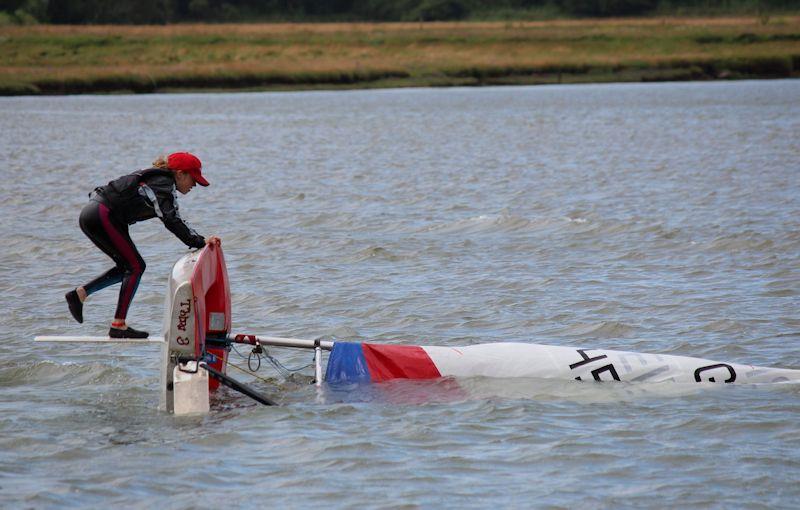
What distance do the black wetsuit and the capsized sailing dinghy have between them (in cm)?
43

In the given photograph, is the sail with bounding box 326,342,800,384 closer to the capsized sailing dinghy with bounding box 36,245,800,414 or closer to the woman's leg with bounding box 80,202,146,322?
the capsized sailing dinghy with bounding box 36,245,800,414

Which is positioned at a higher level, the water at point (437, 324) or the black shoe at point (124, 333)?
the black shoe at point (124, 333)

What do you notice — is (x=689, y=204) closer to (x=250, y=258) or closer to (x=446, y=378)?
(x=250, y=258)

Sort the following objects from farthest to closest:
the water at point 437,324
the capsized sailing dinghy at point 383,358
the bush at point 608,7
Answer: the bush at point 608,7, the capsized sailing dinghy at point 383,358, the water at point 437,324

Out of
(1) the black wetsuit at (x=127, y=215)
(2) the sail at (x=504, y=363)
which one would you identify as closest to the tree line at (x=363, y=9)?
(1) the black wetsuit at (x=127, y=215)

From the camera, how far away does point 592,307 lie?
14.8 m

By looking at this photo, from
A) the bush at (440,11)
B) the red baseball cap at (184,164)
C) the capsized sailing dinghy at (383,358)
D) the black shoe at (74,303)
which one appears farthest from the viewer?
the bush at (440,11)

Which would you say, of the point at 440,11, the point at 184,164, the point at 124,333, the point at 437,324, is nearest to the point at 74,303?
the point at 124,333

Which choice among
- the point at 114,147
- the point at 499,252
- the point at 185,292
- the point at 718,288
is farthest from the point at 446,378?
the point at 114,147

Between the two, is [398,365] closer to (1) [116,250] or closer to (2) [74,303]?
(1) [116,250]

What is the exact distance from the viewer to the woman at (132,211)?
414 inches

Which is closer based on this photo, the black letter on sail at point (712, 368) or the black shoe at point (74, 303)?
the black shoe at point (74, 303)

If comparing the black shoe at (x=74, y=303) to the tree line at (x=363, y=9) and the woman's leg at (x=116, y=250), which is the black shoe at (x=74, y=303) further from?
the tree line at (x=363, y=9)

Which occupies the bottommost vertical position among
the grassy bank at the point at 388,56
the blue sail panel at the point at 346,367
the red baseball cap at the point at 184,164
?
the grassy bank at the point at 388,56
